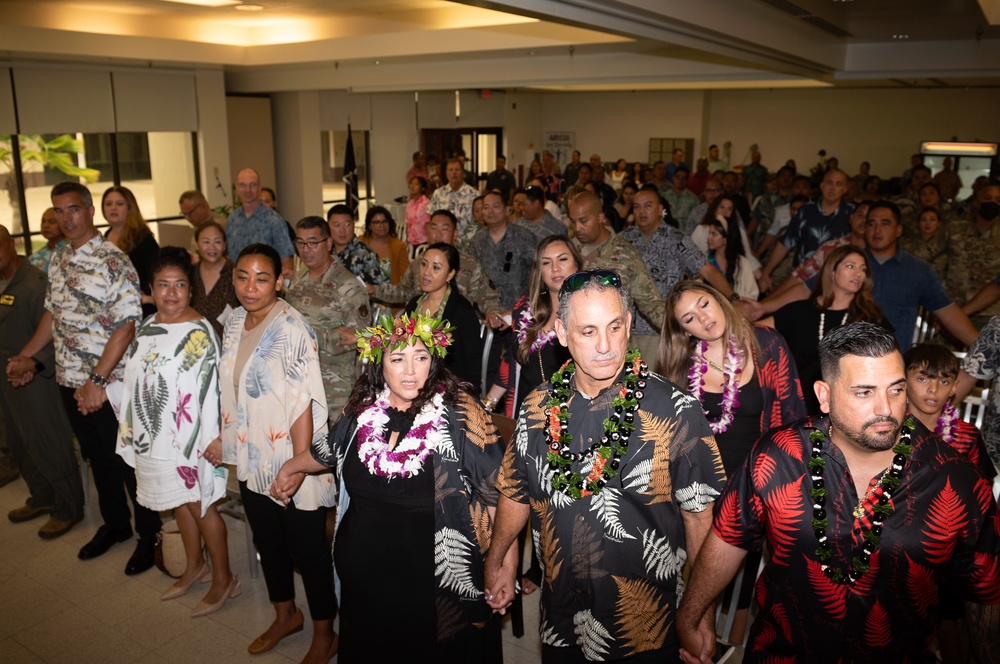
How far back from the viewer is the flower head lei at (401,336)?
2.48 meters

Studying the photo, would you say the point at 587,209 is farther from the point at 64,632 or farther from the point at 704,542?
the point at 64,632

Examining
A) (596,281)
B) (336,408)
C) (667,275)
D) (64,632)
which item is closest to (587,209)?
(667,275)

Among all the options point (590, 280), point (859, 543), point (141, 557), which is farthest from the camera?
point (141, 557)

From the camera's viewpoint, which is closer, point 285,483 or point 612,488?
point 612,488

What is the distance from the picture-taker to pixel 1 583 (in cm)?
391

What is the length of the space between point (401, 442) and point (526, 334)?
4.01 ft

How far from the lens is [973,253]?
651cm

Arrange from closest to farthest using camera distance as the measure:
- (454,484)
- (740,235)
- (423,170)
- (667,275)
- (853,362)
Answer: (853,362) < (454,484) < (667,275) < (740,235) < (423,170)

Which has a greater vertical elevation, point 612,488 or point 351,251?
point 351,251

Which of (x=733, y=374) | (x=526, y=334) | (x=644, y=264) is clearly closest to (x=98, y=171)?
(x=644, y=264)

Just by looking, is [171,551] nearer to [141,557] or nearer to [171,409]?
[141,557]

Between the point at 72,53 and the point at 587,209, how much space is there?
24.0 feet

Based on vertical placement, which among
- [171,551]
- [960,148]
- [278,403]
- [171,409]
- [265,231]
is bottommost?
[171,551]

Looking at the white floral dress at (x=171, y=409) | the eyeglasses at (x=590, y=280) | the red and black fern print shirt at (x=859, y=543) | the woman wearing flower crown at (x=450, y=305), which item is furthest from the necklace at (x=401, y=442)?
the woman wearing flower crown at (x=450, y=305)
